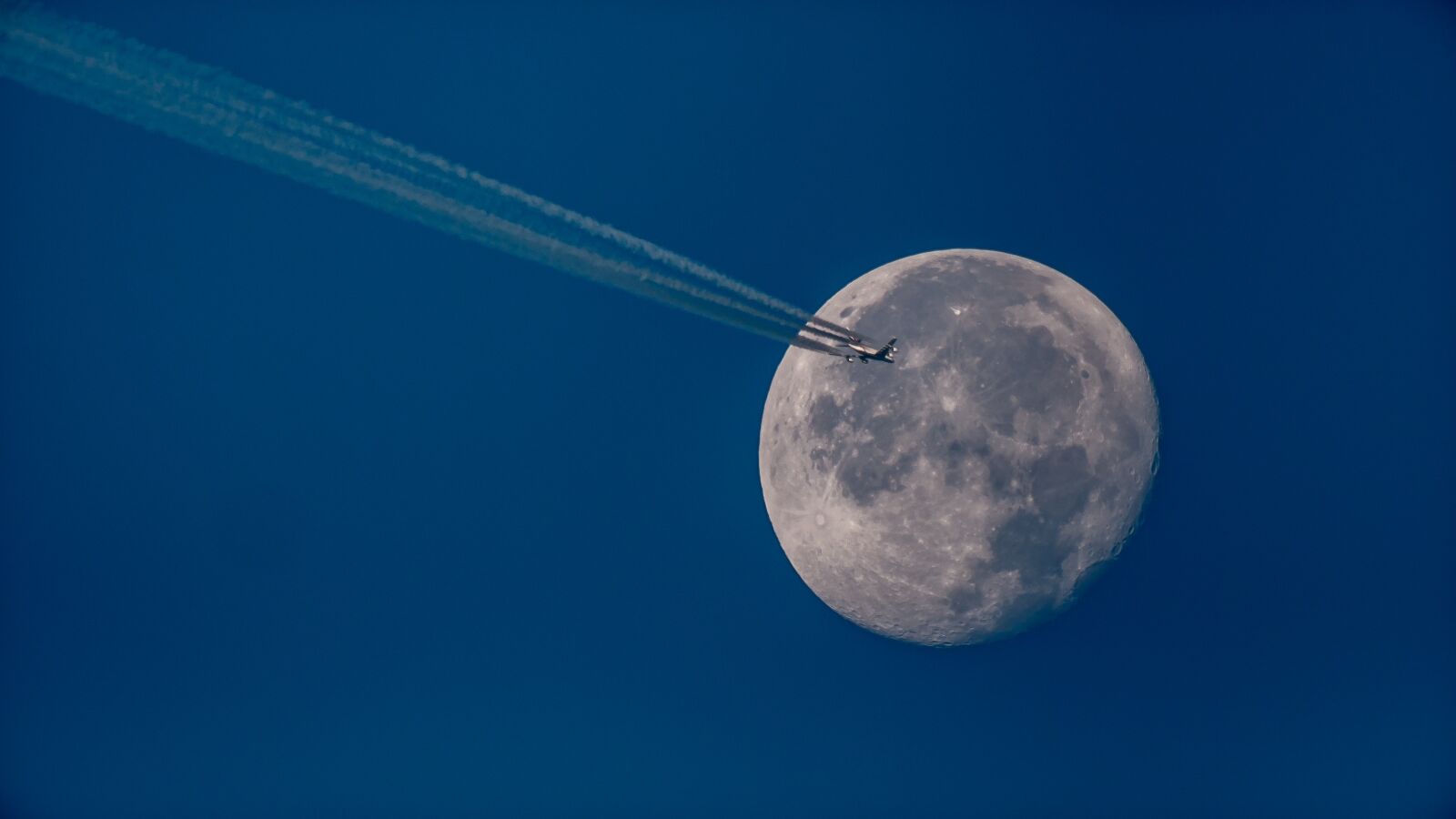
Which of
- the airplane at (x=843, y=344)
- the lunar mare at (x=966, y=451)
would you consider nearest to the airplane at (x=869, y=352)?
the airplane at (x=843, y=344)

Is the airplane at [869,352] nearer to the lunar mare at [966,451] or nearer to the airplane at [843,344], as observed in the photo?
the airplane at [843,344]

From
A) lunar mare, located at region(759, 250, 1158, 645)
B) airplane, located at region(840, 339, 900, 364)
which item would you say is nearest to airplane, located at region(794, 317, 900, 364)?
airplane, located at region(840, 339, 900, 364)

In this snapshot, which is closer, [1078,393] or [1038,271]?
[1078,393]

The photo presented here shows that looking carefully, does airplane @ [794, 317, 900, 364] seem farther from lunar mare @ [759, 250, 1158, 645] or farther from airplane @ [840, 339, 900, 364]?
lunar mare @ [759, 250, 1158, 645]

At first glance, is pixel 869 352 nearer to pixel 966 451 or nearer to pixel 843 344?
pixel 843 344

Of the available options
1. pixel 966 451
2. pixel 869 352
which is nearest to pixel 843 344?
pixel 869 352

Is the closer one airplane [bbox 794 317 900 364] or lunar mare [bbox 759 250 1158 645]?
lunar mare [bbox 759 250 1158 645]

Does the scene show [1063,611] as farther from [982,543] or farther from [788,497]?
[788,497]

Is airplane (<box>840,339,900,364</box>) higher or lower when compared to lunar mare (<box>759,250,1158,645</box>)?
higher

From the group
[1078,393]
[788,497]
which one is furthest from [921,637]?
[1078,393]
